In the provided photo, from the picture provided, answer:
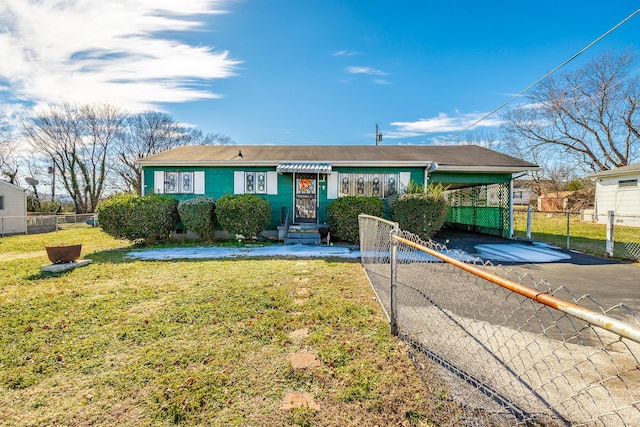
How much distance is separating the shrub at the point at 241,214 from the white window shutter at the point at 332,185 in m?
2.70

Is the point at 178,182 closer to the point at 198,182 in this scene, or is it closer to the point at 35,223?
the point at 198,182

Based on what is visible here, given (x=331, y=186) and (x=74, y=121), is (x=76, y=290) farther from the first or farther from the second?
(x=74, y=121)

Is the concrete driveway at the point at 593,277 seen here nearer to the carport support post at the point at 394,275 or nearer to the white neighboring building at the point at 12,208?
the carport support post at the point at 394,275

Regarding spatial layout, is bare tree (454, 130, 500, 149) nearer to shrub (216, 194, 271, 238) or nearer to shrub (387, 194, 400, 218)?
shrub (387, 194, 400, 218)

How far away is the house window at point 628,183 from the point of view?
14300 millimetres

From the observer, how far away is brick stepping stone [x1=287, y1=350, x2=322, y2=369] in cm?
258

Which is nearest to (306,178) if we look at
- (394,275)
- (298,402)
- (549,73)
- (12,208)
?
(394,275)

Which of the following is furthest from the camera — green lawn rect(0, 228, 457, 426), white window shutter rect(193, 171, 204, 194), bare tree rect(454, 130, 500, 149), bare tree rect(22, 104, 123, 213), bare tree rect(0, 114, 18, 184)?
bare tree rect(454, 130, 500, 149)

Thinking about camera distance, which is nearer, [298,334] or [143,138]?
[298,334]

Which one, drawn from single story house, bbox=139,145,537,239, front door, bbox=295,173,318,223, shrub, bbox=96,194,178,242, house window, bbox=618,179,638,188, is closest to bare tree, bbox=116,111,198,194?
single story house, bbox=139,145,537,239

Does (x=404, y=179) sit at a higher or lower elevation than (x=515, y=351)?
higher

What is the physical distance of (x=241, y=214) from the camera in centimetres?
964

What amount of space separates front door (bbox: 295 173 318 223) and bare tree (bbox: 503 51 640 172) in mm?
21547

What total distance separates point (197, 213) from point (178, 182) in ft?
8.58
